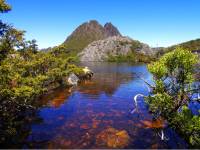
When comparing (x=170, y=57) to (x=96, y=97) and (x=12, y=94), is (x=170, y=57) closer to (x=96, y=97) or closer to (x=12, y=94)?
(x=12, y=94)

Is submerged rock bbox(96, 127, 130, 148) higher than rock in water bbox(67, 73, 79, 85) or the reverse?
the reverse

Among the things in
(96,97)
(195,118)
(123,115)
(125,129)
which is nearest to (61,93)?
(96,97)

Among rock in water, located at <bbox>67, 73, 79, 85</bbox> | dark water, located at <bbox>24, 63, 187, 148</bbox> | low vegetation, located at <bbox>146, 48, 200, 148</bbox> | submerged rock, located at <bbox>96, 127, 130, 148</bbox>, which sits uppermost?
low vegetation, located at <bbox>146, 48, 200, 148</bbox>

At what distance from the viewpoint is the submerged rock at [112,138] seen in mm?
34062

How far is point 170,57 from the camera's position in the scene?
3167cm

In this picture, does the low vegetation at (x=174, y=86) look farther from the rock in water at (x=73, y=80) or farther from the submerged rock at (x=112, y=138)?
the rock in water at (x=73, y=80)

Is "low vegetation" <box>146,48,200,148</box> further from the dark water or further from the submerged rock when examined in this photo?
the submerged rock

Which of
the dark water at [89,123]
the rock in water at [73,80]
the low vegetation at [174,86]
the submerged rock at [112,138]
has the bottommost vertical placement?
the submerged rock at [112,138]

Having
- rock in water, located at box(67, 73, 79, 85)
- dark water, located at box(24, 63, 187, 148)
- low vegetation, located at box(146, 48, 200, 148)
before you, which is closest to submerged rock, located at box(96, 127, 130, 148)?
dark water, located at box(24, 63, 187, 148)

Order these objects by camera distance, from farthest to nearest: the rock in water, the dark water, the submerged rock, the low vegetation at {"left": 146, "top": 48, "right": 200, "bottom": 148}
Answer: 1. the rock in water
2. the dark water
3. the submerged rock
4. the low vegetation at {"left": 146, "top": 48, "right": 200, "bottom": 148}

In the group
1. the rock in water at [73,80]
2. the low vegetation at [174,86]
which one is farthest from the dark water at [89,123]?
the rock in water at [73,80]

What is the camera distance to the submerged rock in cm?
3406

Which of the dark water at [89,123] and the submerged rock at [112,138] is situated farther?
the dark water at [89,123]

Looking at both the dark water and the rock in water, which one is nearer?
the dark water
